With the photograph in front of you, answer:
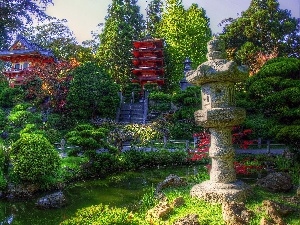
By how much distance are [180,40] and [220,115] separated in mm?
23371

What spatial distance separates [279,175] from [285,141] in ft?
11.7

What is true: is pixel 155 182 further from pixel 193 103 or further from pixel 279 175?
pixel 193 103

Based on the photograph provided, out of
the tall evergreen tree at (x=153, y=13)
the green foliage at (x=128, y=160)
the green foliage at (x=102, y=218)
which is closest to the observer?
the green foliage at (x=102, y=218)

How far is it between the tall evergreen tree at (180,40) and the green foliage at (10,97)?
13.2 m

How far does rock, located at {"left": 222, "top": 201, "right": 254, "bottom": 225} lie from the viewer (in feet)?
18.2

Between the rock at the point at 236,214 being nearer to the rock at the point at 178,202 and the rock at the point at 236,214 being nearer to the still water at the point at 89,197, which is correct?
the rock at the point at 178,202

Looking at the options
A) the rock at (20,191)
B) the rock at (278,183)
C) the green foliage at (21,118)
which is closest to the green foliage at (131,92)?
the green foliage at (21,118)

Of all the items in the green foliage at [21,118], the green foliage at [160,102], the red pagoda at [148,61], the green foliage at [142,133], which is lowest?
the green foliage at [142,133]

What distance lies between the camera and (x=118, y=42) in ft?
94.9

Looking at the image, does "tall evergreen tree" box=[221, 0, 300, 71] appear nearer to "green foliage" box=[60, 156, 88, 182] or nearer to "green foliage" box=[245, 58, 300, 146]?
"green foliage" box=[245, 58, 300, 146]

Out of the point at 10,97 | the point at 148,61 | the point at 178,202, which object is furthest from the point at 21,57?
the point at 178,202

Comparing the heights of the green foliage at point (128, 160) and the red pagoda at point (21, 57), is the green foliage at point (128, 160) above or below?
below

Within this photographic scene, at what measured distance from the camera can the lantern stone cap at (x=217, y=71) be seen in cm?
682

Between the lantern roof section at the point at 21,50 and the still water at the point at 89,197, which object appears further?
the lantern roof section at the point at 21,50
